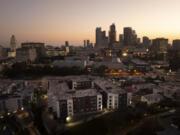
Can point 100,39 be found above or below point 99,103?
above

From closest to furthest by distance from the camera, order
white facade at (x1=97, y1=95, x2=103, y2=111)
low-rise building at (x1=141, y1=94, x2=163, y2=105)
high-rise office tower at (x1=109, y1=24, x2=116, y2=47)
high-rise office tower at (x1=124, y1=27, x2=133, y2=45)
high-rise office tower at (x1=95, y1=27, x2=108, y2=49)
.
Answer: white facade at (x1=97, y1=95, x2=103, y2=111)
low-rise building at (x1=141, y1=94, x2=163, y2=105)
high-rise office tower at (x1=124, y1=27, x2=133, y2=45)
high-rise office tower at (x1=109, y1=24, x2=116, y2=47)
high-rise office tower at (x1=95, y1=27, x2=108, y2=49)

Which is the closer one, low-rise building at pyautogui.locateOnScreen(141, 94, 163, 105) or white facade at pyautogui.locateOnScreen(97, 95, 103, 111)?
white facade at pyautogui.locateOnScreen(97, 95, 103, 111)

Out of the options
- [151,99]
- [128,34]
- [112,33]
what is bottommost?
[151,99]

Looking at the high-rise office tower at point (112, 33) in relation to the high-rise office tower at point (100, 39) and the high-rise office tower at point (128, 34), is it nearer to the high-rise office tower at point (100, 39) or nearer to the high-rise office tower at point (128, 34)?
the high-rise office tower at point (100, 39)

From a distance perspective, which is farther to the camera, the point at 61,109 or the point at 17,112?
the point at 17,112

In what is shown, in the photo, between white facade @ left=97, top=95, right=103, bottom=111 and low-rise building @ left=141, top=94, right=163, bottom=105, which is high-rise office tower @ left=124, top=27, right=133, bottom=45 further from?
white facade @ left=97, top=95, right=103, bottom=111

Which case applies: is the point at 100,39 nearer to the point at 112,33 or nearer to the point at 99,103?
the point at 112,33


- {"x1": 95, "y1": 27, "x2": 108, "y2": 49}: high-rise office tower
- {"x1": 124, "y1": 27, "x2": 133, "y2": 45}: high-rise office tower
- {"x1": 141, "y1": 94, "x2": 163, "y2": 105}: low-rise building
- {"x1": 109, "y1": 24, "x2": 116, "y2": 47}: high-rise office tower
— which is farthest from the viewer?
{"x1": 95, "y1": 27, "x2": 108, "y2": 49}: high-rise office tower

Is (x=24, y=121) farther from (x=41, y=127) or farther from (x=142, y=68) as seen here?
(x=142, y=68)

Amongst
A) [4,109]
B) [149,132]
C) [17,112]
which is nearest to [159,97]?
[149,132]

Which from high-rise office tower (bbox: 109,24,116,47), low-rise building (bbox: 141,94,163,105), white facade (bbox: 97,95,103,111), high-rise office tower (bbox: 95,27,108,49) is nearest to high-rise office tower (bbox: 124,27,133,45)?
high-rise office tower (bbox: 109,24,116,47)

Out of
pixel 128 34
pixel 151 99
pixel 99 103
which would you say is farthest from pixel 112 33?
pixel 99 103
